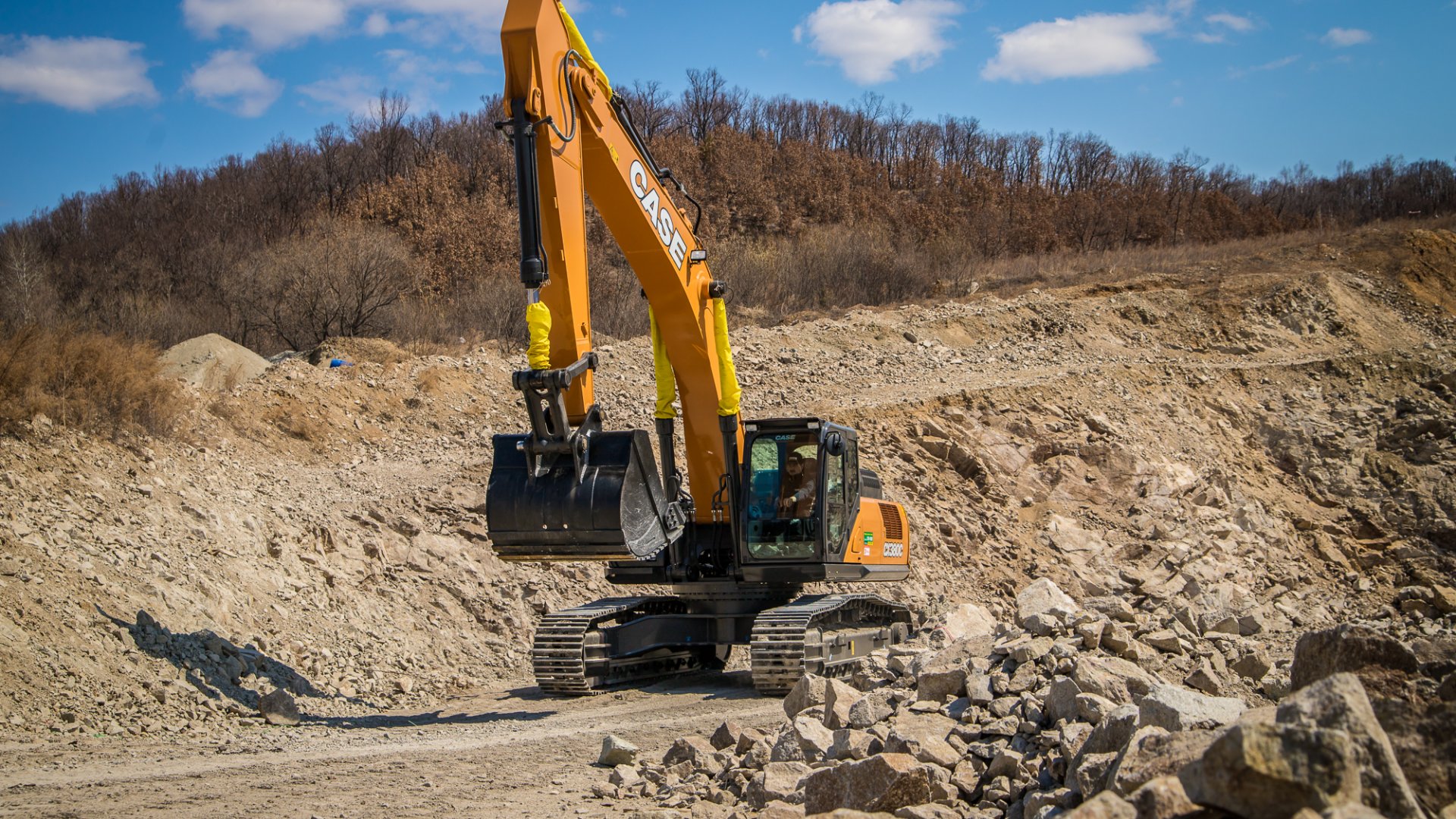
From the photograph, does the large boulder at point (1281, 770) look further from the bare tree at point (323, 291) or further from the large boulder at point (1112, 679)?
the bare tree at point (323, 291)

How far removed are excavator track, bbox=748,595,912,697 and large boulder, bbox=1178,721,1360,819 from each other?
601cm

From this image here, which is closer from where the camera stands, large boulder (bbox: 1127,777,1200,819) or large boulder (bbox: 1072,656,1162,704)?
large boulder (bbox: 1127,777,1200,819)

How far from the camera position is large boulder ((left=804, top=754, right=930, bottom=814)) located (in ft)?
16.0

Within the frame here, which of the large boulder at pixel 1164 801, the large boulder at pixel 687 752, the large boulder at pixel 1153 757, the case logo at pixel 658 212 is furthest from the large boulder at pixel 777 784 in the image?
the case logo at pixel 658 212

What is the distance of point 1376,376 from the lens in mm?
22312

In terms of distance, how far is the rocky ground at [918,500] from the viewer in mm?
8773

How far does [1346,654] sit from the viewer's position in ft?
14.3

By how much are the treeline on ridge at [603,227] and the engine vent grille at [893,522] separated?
12.7 meters

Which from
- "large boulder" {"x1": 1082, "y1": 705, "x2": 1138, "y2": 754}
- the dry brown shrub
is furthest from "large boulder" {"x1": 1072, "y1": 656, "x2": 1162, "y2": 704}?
the dry brown shrub

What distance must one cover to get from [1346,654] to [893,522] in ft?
23.2

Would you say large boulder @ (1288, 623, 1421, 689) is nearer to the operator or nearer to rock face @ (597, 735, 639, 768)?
rock face @ (597, 735, 639, 768)

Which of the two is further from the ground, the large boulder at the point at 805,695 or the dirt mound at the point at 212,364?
the dirt mound at the point at 212,364

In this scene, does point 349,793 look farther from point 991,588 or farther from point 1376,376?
point 1376,376

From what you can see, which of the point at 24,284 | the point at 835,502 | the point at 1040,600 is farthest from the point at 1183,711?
the point at 24,284
